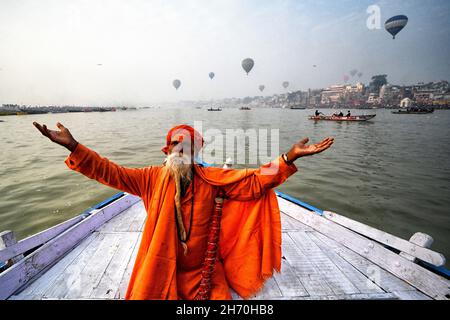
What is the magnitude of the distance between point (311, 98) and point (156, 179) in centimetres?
20562

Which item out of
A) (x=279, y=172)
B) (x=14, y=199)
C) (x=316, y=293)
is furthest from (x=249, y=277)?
(x=14, y=199)

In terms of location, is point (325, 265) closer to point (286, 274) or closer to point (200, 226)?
point (286, 274)

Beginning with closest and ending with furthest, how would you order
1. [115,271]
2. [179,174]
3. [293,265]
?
[179,174] → [115,271] → [293,265]

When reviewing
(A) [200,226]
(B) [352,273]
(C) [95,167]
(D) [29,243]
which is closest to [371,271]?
(B) [352,273]

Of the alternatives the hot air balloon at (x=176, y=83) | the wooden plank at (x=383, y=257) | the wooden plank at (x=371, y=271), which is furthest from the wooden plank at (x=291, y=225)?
the hot air balloon at (x=176, y=83)

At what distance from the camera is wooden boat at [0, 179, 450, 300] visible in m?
2.32

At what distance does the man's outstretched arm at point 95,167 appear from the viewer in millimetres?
1799

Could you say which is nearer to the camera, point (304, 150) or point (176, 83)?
point (304, 150)

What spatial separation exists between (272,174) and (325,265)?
1.81 m

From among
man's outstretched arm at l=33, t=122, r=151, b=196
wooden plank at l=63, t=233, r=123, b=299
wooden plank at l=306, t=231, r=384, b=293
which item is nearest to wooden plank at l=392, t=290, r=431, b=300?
wooden plank at l=306, t=231, r=384, b=293

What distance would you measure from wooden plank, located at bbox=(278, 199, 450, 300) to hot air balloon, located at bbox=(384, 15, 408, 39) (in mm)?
76404

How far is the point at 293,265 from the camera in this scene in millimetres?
2873

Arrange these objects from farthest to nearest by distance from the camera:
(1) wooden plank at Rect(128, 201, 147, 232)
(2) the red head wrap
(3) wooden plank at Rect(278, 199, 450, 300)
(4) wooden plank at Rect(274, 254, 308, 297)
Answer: (1) wooden plank at Rect(128, 201, 147, 232) < (4) wooden plank at Rect(274, 254, 308, 297) < (3) wooden plank at Rect(278, 199, 450, 300) < (2) the red head wrap

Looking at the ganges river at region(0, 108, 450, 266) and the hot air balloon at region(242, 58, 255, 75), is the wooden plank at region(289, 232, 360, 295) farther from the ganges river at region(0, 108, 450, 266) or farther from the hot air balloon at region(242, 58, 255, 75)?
the hot air balloon at region(242, 58, 255, 75)
